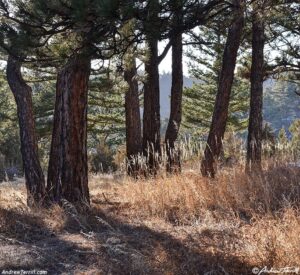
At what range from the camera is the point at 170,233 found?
3799mm

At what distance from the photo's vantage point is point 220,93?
6.78m

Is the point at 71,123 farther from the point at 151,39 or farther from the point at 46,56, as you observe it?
the point at 151,39

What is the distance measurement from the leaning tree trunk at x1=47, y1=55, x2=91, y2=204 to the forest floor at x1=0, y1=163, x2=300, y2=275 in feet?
1.48

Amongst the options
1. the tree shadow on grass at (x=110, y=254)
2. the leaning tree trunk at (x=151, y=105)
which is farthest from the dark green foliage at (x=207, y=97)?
the tree shadow on grass at (x=110, y=254)

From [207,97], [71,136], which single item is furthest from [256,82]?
[207,97]

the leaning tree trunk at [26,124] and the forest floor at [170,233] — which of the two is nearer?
the forest floor at [170,233]

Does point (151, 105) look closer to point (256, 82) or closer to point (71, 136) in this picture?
point (256, 82)

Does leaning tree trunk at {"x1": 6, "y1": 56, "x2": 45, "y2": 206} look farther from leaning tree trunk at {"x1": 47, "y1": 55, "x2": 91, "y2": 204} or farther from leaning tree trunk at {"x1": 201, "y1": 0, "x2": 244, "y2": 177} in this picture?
leaning tree trunk at {"x1": 201, "y1": 0, "x2": 244, "y2": 177}

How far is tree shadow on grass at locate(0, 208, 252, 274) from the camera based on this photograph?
9.46 feet

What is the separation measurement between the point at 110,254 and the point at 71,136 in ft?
8.02

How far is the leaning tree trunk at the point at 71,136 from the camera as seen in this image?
535 cm

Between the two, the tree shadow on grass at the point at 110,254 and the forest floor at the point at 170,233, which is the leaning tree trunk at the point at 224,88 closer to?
the forest floor at the point at 170,233

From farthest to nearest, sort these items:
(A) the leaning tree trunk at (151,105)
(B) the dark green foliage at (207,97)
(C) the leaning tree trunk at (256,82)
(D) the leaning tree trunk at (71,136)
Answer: (B) the dark green foliage at (207,97), (A) the leaning tree trunk at (151,105), (C) the leaning tree trunk at (256,82), (D) the leaning tree trunk at (71,136)

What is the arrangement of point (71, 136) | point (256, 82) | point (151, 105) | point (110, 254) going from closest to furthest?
point (110, 254) → point (71, 136) → point (256, 82) → point (151, 105)
